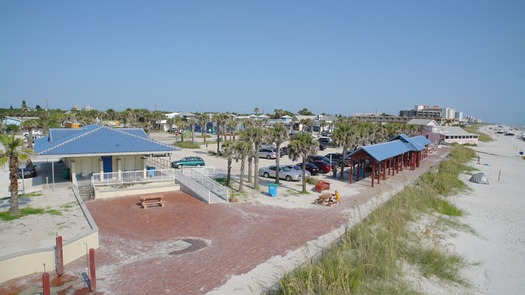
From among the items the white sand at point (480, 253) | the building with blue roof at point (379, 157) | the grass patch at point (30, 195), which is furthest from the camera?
the building with blue roof at point (379, 157)

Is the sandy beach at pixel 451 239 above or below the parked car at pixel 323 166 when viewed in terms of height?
below

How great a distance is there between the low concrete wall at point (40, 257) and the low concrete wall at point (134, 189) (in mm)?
8266

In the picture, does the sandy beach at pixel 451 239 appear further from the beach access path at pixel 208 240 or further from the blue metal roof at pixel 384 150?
the blue metal roof at pixel 384 150

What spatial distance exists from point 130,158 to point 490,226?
2391 centimetres

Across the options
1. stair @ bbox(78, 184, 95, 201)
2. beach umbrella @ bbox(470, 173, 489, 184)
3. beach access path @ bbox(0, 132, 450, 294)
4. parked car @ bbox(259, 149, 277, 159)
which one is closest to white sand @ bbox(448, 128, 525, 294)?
beach umbrella @ bbox(470, 173, 489, 184)

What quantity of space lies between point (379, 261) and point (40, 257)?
12001 millimetres

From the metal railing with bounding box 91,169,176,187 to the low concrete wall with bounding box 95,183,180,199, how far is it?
0.42 m

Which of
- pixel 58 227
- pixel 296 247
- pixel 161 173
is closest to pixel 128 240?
pixel 58 227

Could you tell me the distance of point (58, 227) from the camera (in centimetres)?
1468

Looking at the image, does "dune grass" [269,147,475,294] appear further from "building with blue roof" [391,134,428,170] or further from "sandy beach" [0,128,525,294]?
"building with blue roof" [391,134,428,170]

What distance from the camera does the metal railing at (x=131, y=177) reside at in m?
22.5

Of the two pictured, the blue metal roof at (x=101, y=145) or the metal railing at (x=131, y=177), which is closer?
the blue metal roof at (x=101, y=145)

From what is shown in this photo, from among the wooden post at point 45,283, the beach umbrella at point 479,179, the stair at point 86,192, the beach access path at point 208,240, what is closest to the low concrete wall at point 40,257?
the beach access path at point 208,240

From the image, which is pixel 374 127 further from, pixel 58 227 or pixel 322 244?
pixel 58 227
